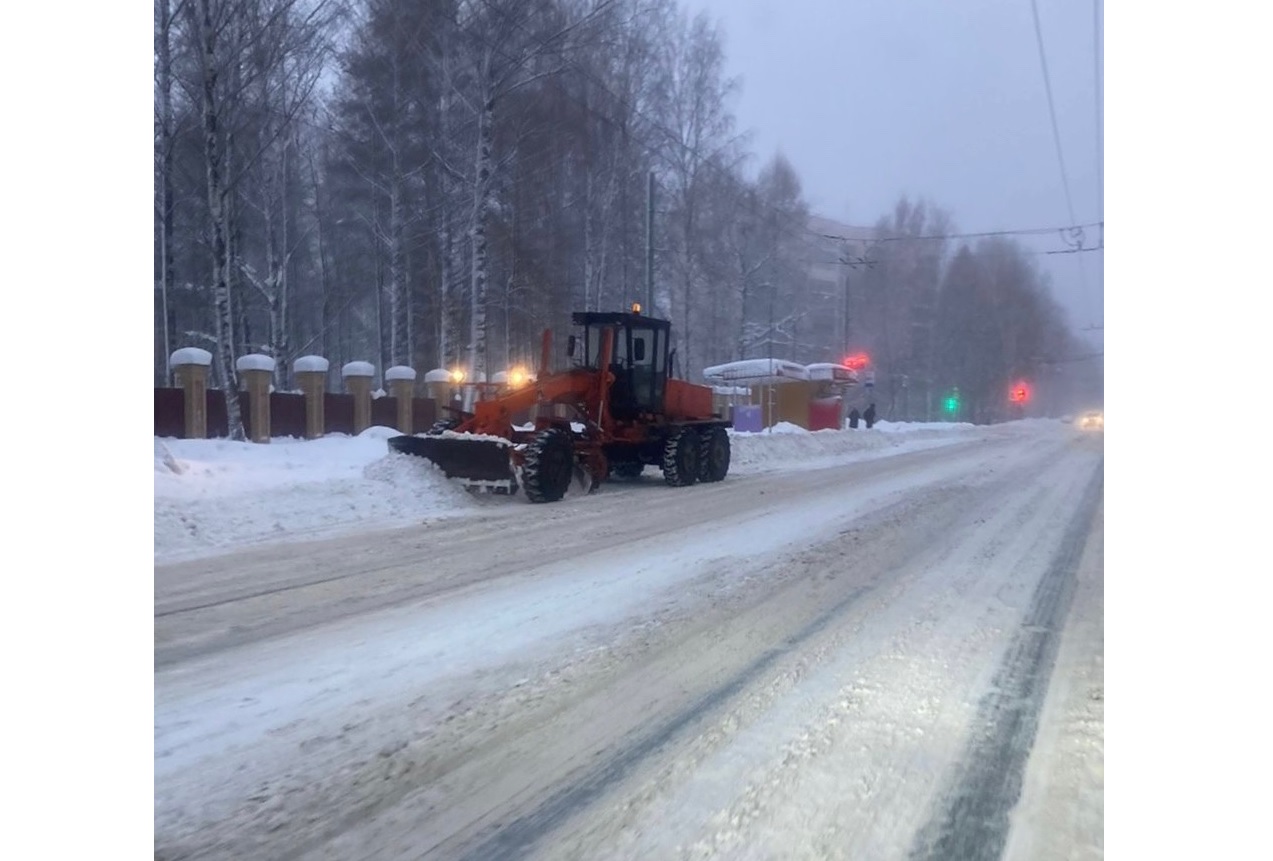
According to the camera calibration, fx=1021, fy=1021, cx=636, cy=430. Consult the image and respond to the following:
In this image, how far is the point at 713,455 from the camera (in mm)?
13656

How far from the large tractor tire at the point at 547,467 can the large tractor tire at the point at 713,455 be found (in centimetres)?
297

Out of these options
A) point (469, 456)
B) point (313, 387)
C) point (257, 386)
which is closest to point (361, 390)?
point (313, 387)

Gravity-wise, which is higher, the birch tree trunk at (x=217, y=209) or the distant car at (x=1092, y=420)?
the birch tree trunk at (x=217, y=209)

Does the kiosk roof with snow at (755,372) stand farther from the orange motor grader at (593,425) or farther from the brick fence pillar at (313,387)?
the brick fence pillar at (313,387)

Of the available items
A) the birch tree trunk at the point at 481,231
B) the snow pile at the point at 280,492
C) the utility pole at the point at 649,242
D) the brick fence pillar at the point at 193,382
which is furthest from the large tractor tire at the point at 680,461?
the brick fence pillar at the point at 193,382

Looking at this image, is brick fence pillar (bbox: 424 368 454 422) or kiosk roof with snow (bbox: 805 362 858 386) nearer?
kiosk roof with snow (bbox: 805 362 858 386)

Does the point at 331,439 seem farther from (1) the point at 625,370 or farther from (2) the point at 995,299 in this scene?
(2) the point at 995,299

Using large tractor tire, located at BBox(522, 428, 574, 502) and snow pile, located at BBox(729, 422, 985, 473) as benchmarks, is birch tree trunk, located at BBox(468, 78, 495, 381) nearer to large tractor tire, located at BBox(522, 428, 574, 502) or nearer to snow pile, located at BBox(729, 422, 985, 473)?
large tractor tire, located at BBox(522, 428, 574, 502)

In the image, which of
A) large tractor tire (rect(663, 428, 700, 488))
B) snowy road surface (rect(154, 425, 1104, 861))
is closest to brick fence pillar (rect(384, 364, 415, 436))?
large tractor tire (rect(663, 428, 700, 488))

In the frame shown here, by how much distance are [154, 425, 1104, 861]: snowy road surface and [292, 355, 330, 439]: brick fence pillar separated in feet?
21.9

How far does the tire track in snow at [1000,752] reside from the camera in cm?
264

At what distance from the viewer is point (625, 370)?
38.3 ft

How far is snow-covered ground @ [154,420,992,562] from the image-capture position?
7227mm

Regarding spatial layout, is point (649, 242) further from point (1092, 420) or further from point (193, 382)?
point (1092, 420)
